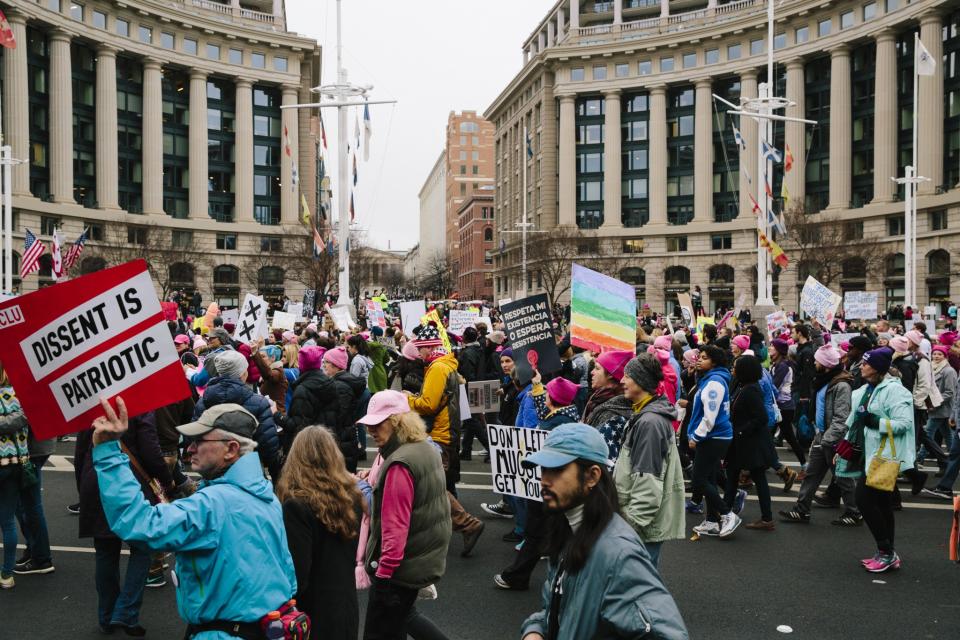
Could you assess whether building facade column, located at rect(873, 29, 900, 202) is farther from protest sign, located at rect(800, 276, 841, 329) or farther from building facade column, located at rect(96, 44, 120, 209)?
building facade column, located at rect(96, 44, 120, 209)

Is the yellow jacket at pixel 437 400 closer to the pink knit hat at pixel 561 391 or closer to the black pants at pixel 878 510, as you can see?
the pink knit hat at pixel 561 391

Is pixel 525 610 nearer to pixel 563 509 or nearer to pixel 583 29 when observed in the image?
pixel 563 509

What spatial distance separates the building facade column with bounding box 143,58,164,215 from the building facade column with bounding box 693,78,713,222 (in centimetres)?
4886

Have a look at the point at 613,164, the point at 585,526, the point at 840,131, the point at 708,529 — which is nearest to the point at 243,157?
the point at 613,164

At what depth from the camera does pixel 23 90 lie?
180 feet

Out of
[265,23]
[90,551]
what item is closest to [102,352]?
[90,551]

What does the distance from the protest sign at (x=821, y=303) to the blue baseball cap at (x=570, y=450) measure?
17.6 meters

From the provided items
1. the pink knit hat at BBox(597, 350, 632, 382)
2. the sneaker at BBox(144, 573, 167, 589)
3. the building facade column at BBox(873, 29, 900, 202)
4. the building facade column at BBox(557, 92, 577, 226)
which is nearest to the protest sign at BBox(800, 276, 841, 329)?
the pink knit hat at BBox(597, 350, 632, 382)

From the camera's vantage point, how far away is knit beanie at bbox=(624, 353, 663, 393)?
553cm

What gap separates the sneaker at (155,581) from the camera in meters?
6.90

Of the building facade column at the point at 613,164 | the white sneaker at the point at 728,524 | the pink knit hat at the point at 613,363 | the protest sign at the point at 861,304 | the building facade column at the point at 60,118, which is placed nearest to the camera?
the pink knit hat at the point at 613,363

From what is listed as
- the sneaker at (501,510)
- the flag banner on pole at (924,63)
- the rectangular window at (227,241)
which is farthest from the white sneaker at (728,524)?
the rectangular window at (227,241)

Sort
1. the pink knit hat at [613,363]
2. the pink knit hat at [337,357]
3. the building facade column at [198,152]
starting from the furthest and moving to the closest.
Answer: the building facade column at [198,152]
the pink knit hat at [337,357]
the pink knit hat at [613,363]

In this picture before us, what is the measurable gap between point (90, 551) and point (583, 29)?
84.7m
